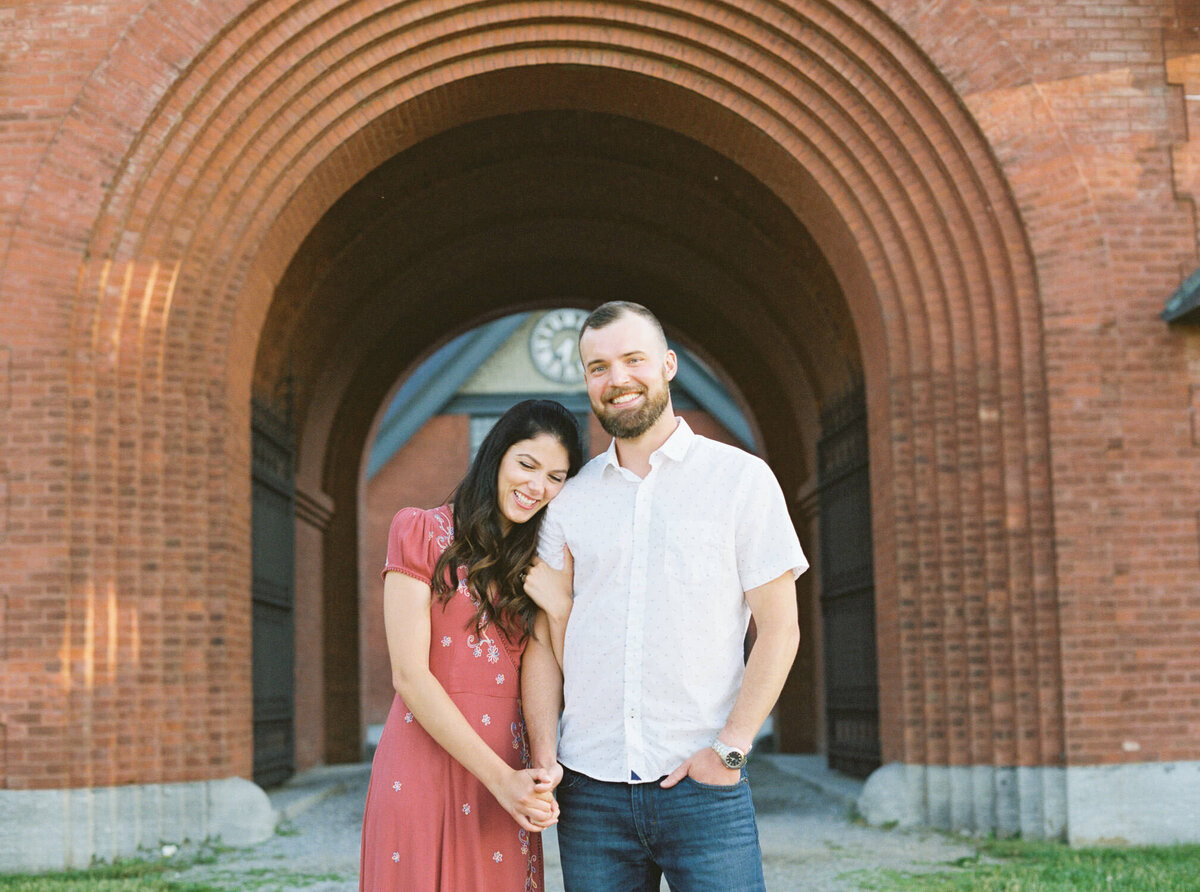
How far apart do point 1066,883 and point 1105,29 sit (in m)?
5.02

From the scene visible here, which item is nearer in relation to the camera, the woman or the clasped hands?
the clasped hands

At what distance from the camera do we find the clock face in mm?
26703

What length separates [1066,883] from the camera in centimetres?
563

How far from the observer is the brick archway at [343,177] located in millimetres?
7195

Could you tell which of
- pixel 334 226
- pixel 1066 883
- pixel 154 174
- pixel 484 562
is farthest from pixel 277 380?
pixel 484 562

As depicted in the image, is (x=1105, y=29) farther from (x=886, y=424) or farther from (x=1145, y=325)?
(x=886, y=424)

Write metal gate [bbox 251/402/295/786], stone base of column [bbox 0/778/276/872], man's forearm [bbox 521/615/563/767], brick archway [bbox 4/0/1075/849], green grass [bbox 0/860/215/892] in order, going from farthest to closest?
1. metal gate [bbox 251/402/295/786]
2. brick archway [bbox 4/0/1075/849]
3. stone base of column [bbox 0/778/276/872]
4. green grass [bbox 0/860/215/892]
5. man's forearm [bbox 521/615/563/767]

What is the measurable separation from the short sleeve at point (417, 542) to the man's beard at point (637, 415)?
1.60 feet

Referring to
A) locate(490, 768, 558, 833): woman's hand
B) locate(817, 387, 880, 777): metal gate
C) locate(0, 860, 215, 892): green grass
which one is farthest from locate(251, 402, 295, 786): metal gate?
locate(490, 768, 558, 833): woman's hand

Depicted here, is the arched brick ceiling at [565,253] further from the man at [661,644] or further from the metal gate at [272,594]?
the man at [661,644]

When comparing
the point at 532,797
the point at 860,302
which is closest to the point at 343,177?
the point at 860,302

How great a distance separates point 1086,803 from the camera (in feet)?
22.8

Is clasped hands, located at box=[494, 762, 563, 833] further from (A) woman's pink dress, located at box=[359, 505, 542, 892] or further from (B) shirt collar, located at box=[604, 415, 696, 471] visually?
(B) shirt collar, located at box=[604, 415, 696, 471]

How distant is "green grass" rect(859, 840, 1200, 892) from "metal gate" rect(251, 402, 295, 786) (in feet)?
17.1
